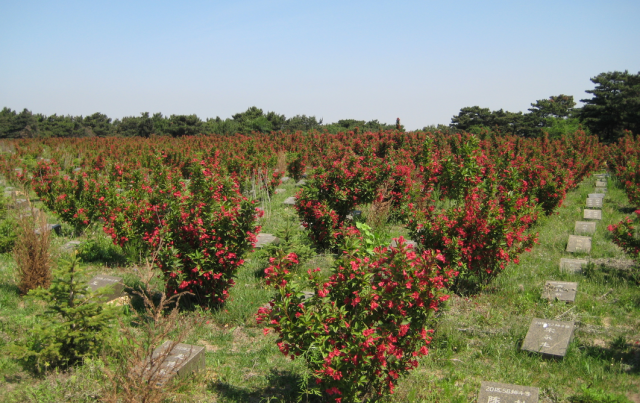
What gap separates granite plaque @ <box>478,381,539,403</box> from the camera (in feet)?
12.2

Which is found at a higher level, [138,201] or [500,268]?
[138,201]

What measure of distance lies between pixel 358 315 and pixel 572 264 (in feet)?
17.7

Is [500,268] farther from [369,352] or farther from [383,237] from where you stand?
[369,352]

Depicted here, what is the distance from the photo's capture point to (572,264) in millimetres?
7367

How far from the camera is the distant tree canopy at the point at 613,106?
2694 centimetres

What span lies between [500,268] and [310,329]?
12.3 feet

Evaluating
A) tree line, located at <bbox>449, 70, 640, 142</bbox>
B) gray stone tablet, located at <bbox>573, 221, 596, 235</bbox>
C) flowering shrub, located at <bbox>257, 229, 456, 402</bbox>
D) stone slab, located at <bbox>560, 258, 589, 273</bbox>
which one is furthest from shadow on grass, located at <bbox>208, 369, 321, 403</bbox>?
tree line, located at <bbox>449, 70, 640, 142</bbox>

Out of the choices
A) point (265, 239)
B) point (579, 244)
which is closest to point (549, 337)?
point (579, 244)

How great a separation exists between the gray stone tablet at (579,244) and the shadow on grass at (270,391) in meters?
6.11

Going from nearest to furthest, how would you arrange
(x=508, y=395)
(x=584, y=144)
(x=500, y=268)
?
(x=508, y=395), (x=500, y=268), (x=584, y=144)

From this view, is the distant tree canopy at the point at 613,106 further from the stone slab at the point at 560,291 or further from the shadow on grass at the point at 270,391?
the shadow on grass at the point at 270,391

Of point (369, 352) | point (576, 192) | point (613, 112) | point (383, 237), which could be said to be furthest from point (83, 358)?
point (613, 112)

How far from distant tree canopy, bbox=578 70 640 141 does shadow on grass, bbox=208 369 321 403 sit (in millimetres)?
28952

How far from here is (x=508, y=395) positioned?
12.4ft
